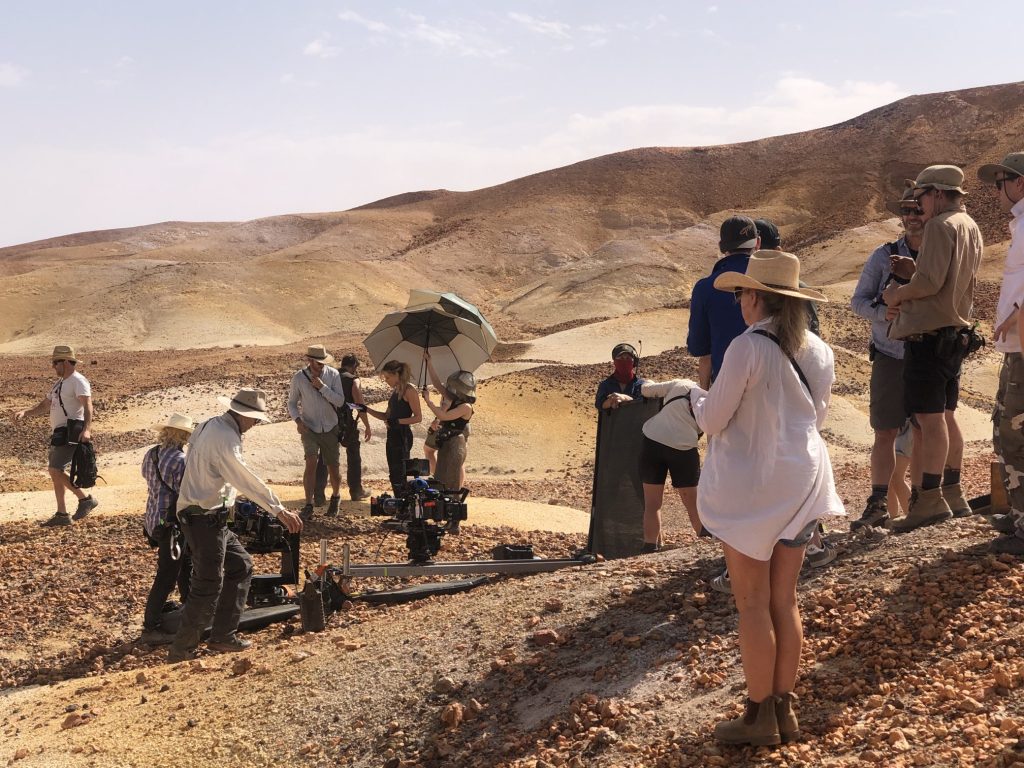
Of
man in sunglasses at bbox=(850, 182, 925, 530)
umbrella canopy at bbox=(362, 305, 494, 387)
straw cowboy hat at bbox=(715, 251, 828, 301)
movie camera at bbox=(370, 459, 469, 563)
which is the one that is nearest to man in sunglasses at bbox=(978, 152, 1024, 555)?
man in sunglasses at bbox=(850, 182, 925, 530)

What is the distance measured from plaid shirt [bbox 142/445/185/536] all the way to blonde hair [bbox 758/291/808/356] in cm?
461

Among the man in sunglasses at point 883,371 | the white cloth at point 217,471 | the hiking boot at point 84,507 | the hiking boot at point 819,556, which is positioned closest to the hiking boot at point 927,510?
the man in sunglasses at point 883,371

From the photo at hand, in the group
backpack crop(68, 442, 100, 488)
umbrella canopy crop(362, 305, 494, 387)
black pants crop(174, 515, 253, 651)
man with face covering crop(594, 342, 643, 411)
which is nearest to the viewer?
black pants crop(174, 515, 253, 651)

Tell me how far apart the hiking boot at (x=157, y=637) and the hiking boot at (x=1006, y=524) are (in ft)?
18.0

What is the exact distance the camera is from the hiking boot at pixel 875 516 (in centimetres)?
638

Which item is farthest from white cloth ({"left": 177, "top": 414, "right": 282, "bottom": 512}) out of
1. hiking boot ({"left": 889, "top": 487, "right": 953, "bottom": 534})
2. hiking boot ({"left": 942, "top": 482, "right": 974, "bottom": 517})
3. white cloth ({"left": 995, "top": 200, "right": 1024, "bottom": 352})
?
white cloth ({"left": 995, "top": 200, "right": 1024, "bottom": 352})

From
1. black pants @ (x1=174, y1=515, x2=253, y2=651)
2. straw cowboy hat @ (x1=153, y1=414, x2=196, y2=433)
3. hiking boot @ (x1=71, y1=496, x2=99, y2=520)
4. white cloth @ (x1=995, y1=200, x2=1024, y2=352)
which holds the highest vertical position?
white cloth @ (x1=995, y1=200, x2=1024, y2=352)

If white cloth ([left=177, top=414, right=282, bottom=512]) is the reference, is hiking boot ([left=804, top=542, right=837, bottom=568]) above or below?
below

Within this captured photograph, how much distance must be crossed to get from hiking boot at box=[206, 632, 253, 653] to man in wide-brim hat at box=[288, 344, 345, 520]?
453cm

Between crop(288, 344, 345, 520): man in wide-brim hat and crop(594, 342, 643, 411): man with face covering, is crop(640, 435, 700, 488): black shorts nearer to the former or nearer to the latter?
crop(594, 342, 643, 411): man with face covering

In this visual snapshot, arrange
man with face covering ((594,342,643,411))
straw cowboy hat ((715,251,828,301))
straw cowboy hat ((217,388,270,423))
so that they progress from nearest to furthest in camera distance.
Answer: straw cowboy hat ((715,251,828,301)) < straw cowboy hat ((217,388,270,423)) < man with face covering ((594,342,643,411))

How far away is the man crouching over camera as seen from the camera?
6621mm

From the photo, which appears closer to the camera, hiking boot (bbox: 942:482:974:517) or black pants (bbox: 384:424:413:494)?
hiking boot (bbox: 942:482:974:517)

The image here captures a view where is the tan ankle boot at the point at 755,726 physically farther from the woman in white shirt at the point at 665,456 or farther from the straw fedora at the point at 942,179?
the straw fedora at the point at 942,179
